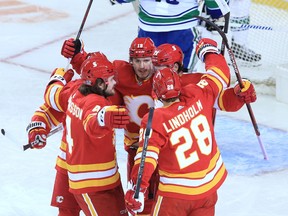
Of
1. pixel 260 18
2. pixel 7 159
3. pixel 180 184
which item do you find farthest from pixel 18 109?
pixel 180 184

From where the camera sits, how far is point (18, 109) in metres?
5.62

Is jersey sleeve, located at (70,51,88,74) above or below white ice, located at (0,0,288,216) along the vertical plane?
above

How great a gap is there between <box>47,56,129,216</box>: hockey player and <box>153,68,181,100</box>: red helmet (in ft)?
0.72

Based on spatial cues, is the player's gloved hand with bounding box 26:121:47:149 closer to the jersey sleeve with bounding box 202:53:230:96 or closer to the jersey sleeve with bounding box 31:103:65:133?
the jersey sleeve with bounding box 31:103:65:133

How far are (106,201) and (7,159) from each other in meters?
1.54

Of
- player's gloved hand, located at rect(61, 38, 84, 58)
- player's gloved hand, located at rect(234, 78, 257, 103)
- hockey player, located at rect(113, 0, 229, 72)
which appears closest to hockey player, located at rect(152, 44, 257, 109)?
player's gloved hand, located at rect(234, 78, 257, 103)

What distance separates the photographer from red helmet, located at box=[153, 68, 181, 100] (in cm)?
318

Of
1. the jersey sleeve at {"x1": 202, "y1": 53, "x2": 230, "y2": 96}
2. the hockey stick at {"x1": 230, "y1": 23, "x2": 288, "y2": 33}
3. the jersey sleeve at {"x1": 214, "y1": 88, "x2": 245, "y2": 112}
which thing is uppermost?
the jersey sleeve at {"x1": 202, "y1": 53, "x2": 230, "y2": 96}

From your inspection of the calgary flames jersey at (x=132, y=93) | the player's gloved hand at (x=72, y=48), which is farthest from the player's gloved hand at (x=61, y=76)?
the calgary flames jersey at (x=132, y=93)

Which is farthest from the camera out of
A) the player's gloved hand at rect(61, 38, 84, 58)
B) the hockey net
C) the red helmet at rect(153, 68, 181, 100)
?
the hockey net

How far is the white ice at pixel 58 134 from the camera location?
4.30m

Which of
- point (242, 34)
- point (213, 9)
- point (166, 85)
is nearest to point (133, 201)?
point (166, 85)

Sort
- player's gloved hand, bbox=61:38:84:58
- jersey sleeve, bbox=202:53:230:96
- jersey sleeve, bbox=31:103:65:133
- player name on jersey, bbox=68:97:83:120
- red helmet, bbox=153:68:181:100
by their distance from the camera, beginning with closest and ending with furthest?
red helmet, bbox=153:68:181:100 < player name on jersey, bbox=68:97:83:120 < jersey sleeve, bbox=202:53:230:96 < jersey sleeve, bbox=31:103:65:133 < player's gloved hand, bbox=61:38:84:58

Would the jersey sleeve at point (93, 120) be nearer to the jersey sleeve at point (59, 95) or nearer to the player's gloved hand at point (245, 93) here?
the jersey sleeve at point (59, 95)
